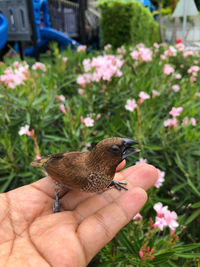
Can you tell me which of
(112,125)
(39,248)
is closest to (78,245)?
(39,248)

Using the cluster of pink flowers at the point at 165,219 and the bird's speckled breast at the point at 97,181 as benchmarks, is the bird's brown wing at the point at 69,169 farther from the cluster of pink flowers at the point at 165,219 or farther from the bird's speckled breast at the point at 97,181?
the cluster of pink flowers at the point at 165,219

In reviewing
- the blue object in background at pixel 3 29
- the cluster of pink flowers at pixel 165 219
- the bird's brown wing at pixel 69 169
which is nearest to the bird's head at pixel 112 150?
the bird's brown wing at pixel 69 169

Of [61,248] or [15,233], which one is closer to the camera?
[61,248]

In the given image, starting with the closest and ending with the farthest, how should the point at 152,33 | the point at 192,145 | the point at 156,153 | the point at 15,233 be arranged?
the point at 15,233 < the point at 192,145 < the point at 156,153 < the point at 152,33

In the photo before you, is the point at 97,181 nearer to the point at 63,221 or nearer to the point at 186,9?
the point at 63,221

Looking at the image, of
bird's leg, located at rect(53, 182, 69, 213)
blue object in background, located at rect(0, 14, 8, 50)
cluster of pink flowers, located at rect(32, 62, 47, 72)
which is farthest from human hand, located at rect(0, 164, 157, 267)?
blue object in background, located at rect(0, 14, 8, 50)

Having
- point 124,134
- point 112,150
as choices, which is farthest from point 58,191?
point 124,134

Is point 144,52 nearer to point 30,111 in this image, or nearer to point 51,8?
point 30,111
